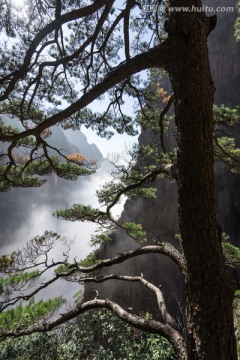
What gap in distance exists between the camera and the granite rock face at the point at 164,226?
14.9 meters

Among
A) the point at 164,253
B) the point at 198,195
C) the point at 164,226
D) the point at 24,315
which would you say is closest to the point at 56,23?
the point at 198,195

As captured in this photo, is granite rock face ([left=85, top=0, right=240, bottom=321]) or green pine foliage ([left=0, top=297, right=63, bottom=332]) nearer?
green pine foliage ([left=0, top=297, right=63, bottom=332])

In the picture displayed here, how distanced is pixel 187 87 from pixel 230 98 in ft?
61.1

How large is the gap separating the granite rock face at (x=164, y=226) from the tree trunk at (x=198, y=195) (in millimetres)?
12915

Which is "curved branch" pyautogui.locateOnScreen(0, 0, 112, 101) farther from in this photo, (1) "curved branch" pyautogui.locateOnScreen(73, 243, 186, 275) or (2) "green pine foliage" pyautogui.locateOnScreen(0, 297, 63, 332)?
(2) "green pine foliage" pyautogui.locateOnScreen(0, 297, 63, 332)

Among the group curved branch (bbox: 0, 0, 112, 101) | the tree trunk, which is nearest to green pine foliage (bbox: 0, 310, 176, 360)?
the tree trunk

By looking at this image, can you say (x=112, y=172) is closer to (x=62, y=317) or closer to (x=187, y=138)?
(x=62, y=317)

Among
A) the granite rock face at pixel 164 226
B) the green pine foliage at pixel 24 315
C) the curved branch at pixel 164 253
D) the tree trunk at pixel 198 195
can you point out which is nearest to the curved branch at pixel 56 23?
the tree trunk at pixel 198 195

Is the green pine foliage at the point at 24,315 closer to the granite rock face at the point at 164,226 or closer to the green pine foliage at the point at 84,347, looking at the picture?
the green pine foliage at the point at 84,347

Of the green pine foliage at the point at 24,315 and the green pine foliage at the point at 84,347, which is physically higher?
the green pine foliage at the point at 24,315

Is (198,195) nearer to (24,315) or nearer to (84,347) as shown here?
(84,347)

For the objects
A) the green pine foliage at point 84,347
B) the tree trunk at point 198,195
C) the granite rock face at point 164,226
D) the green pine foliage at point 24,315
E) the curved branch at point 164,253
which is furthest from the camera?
the granite rock face at point 164,226

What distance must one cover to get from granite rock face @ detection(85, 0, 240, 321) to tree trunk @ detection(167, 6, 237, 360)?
12.9 m

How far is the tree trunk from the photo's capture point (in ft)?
5.59
